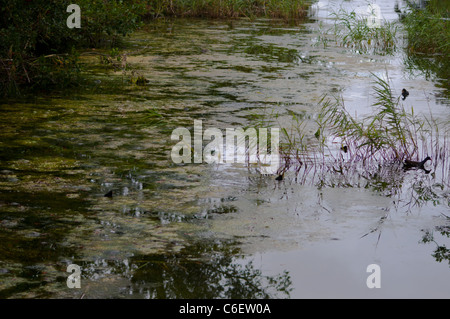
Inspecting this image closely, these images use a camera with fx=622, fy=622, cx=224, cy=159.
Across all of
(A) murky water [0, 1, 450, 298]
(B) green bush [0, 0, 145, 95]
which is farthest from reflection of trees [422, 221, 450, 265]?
(B) green bush [0, 0, 145, 95]

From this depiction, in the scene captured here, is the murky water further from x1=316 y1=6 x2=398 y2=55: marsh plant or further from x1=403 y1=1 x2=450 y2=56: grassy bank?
x1=403 y1=1 x2=450 y2=56: grassy bank

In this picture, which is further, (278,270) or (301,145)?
(301,145)

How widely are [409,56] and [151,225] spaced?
6.01m

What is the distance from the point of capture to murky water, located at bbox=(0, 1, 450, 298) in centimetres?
260

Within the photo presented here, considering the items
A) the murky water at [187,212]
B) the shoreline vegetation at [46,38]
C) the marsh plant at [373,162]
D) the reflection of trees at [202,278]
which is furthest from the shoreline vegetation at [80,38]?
the reflection of trees at [202,278]

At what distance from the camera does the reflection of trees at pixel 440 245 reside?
2928 mm

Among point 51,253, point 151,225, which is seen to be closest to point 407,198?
point 151,225

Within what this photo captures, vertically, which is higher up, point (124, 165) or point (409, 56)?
point (409, 56)

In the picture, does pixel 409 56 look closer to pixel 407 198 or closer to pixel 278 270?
pixel 407 198

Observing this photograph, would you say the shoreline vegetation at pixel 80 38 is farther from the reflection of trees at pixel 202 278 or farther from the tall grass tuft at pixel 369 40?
the reflection of trees at pixel 202 278

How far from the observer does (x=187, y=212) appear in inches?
129

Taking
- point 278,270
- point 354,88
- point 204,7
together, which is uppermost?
point 204,7

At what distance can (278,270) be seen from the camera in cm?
272

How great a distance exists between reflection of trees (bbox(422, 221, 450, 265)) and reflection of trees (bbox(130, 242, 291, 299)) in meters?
0.78
